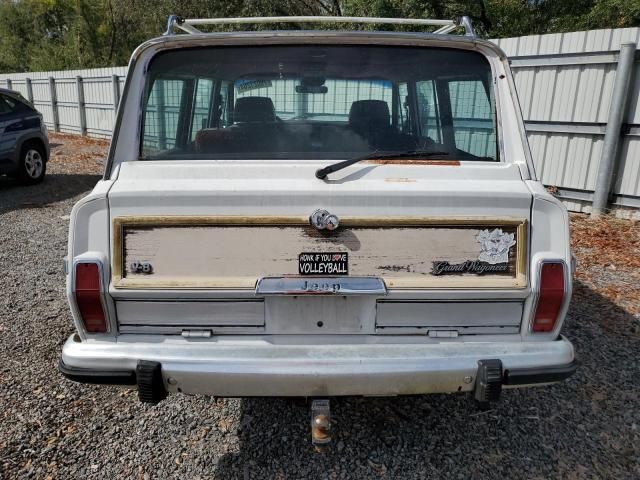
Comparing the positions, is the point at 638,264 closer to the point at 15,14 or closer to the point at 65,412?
the point at 65,412

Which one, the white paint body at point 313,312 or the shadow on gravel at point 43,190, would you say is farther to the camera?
the shadow on gravel at point 43,190

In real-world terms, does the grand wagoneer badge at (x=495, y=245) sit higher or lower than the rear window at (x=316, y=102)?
lower

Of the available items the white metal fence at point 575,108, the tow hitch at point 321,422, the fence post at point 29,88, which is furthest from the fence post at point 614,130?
the fence post at point 29,88

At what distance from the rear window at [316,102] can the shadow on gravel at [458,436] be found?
53.8 inches

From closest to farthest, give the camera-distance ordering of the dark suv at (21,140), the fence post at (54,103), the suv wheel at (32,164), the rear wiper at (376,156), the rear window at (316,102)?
1. the rear wiper at (376,156)
2. the rear window at (316,102)
3. the dark suv at (21,140)
4. the suv wheel at (32,164)
5. the fence post at (54,103)

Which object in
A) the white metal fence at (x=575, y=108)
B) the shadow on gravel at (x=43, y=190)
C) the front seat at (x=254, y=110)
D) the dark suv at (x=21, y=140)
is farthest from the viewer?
the dark suv at (x=21, y=140)

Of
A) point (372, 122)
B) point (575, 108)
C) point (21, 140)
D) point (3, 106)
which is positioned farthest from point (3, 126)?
point (575, 108)

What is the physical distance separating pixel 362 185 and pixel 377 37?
2.63ft

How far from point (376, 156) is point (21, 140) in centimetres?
874

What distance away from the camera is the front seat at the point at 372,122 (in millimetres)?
2609

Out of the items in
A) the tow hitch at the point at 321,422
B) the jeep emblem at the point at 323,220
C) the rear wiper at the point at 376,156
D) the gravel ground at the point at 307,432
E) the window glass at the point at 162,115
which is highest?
the window glass at the point at 162,115

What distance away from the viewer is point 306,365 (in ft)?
6.89

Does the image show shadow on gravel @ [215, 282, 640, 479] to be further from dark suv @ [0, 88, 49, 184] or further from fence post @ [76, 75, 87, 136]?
fence post @ [76, 75, 87, 136]

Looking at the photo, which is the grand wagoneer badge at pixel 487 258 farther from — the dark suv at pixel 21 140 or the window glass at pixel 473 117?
the dark suv at pixel 21 140
